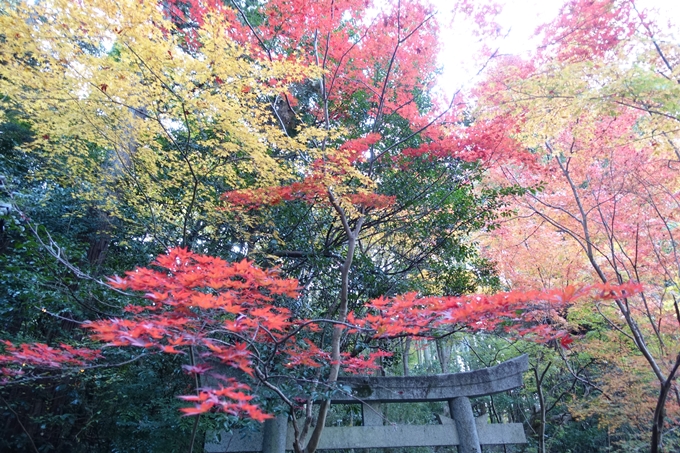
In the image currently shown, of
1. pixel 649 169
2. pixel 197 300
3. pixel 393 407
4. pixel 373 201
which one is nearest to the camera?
pixel 197 300

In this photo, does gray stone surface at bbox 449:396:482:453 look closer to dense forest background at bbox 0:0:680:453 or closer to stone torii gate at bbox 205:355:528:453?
stone torii gate at bbox 205:355:528:453

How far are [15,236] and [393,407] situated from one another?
32.9 ft

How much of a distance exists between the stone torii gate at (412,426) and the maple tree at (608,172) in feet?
6.03

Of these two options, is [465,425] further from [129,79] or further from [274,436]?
[129,79]

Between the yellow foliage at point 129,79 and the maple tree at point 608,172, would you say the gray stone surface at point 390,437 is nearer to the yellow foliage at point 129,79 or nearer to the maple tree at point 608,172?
the maple tree at point 608,172

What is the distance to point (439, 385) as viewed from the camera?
18.0 feet

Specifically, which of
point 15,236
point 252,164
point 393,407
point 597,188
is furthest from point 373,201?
point 393,407

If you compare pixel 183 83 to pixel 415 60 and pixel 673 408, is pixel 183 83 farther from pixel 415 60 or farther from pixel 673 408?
pixel 673 408

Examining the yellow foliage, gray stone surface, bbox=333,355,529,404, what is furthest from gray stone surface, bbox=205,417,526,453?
the yellow foliage

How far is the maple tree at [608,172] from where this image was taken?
12.8ft

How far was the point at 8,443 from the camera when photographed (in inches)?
196

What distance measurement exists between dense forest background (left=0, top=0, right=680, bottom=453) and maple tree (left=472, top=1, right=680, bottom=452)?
4cm

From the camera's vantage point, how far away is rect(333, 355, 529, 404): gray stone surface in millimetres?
5234

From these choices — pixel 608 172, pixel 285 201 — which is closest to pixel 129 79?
pixel 285 201
